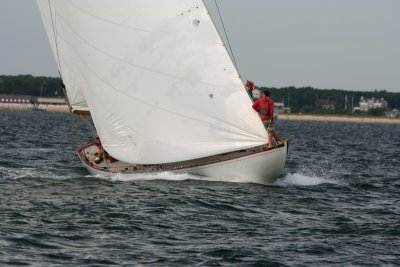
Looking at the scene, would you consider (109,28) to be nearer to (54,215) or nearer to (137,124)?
(137,124)

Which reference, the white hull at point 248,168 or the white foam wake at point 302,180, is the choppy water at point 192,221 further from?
the white hull at point 248,168

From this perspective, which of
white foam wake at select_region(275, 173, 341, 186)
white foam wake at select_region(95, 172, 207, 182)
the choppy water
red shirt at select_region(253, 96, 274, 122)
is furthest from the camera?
white foam wake at select_region(275, 173, 341, 186)

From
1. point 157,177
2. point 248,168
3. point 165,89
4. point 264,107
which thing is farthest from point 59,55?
point 248,168

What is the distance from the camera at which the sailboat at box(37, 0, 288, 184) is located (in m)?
24.6

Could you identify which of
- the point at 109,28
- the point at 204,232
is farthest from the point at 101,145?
the point at 204,232

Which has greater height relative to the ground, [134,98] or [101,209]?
[134,98]

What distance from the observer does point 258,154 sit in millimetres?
24547

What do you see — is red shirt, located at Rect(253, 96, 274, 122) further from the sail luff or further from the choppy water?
the sail luff

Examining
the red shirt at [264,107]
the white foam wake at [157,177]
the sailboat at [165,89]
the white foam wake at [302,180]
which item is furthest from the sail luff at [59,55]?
the white foam wake at [302,180]

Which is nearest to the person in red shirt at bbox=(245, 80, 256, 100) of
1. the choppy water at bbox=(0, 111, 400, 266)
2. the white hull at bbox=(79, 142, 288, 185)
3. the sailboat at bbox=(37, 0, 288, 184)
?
the sailboat at bbox=(37, 0, 288, 184)

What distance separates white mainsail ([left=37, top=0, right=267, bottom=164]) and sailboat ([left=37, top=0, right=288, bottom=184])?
0.03 meters

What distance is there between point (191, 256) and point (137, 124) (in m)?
10.3

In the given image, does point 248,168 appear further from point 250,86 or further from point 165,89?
point 165,89

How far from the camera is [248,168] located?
25.0 metres
